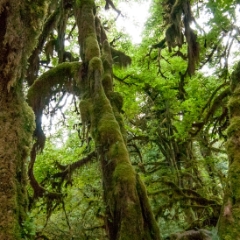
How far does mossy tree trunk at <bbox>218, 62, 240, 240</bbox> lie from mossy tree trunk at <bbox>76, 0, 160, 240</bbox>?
1611 mm

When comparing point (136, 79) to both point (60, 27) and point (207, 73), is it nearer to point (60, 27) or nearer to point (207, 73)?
point (207, 73)

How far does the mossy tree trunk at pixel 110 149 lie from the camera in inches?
249

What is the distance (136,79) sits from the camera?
14430mm

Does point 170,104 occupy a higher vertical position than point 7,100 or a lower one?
higher

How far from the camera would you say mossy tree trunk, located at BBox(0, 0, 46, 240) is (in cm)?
449

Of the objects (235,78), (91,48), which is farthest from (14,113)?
(91,48)

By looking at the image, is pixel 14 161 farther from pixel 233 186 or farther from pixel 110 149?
pixel 233 186

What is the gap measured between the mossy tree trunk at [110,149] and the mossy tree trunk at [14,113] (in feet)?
7.32

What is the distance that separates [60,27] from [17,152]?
6.18m

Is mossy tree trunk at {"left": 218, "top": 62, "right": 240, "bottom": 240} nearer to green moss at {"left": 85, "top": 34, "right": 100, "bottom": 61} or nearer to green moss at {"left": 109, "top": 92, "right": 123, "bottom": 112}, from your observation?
green moss at {"left": 109, "top": 92, "right": 123, "bottom": 112}

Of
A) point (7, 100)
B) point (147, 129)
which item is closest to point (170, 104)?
point (147, 129)

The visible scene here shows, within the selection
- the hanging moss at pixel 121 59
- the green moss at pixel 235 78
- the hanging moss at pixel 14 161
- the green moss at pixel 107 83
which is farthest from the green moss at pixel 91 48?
Answer: the hanging moss at pixel 14 161

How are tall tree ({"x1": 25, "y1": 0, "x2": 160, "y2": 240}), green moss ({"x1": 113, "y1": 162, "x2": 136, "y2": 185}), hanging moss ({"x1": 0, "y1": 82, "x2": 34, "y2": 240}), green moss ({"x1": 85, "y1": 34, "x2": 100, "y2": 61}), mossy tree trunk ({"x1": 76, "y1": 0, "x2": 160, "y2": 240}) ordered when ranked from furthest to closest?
green moss ({"x1": 85, "y1": 34, "x2": 100, "y2": 61}), green moss ({"x1": 113, "y1": 162, "x2": 136, "y2": 185}), tall tree ({"x1": 25, "y1": 0, "x2": 160, "y2": 240}), mossy tree trunk ({"x1": 76, "y1": 0, "x2": 160, "y2": 240}), hanging moss ({"x1": 0, "y1": 82, "x2": 34, "y2": 240})

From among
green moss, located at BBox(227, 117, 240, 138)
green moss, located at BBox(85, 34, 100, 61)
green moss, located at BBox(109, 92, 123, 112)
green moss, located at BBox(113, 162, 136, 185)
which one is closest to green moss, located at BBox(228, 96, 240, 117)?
green moss, located at BBox(227, 117, 240, 138)
